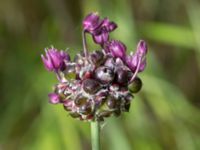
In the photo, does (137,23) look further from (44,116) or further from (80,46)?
(44,116)

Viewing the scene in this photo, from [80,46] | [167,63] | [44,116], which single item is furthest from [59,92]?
[167,63]

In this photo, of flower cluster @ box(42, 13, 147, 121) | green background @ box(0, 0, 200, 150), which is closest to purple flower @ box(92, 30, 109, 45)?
flower cluster @ box(42, 13, 147, 121)

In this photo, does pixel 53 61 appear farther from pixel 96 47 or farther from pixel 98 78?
pixel 96 47

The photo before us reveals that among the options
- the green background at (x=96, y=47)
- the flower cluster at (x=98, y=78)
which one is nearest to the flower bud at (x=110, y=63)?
the flower cluster at (x=98, y=78)

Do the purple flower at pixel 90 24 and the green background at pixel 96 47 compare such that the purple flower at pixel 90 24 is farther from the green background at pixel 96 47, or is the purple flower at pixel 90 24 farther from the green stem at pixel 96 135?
the green background at pixel 96 47

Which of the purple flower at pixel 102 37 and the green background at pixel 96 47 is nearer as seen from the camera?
the purple flower at pixel 102 37

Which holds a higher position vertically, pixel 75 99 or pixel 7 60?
pixel 75 99

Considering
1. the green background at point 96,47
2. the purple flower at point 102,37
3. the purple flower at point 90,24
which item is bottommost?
the green background at point 96,47
